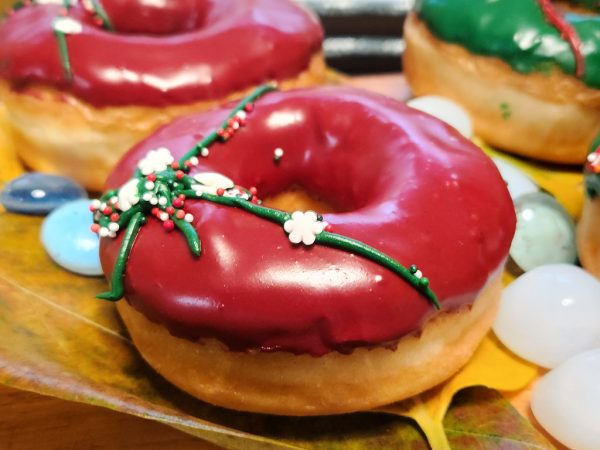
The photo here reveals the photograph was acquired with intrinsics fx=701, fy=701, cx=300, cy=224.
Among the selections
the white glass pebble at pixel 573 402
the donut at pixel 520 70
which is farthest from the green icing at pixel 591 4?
the white glass pebble at pixel 573 402

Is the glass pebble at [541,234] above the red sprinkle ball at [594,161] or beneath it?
beneath

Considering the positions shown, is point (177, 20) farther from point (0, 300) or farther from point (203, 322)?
point (203, 322)

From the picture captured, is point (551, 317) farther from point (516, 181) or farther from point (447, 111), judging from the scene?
point (447, 111)

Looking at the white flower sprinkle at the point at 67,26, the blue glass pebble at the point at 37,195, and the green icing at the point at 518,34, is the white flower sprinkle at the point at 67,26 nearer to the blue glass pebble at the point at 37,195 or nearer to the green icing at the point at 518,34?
the blue glass pebble at the point at 37,195

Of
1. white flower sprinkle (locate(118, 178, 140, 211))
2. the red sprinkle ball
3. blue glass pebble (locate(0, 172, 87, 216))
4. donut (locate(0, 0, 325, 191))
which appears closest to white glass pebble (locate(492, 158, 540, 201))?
the red sprinkle ball

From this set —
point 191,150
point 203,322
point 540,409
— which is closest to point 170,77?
point 191,150

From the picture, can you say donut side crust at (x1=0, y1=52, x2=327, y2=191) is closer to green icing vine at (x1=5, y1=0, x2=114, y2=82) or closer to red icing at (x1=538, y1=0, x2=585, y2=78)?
green icing vine at (x1=5, y1=0, x2=114, y2=82)
